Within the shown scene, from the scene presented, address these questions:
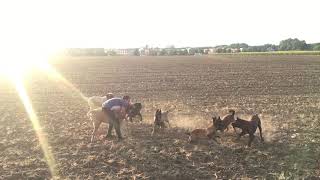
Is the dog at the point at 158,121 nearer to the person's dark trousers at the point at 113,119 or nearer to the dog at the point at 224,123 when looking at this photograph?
the person's dark trousers at the point at 113,119

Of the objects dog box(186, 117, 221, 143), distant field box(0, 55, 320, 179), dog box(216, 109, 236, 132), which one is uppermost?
dog box(216, 109, 236, 132)

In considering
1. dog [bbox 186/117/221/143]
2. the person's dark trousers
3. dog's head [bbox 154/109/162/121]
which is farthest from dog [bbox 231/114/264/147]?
the person's dark trousers

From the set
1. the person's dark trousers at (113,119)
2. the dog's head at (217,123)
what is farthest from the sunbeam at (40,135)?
the dog's head at (217,123)

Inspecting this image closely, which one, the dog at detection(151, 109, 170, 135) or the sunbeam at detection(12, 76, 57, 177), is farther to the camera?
the dog at detection(151, 109, 170, 135)

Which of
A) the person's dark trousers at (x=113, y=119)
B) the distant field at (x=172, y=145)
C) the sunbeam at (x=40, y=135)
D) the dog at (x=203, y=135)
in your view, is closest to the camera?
the distant field at (x=172, y=145)

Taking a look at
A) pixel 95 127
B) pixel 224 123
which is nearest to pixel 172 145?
pixel 224 123

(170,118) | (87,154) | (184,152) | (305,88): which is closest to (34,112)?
(170,118)

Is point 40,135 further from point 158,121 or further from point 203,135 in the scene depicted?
point 203,135

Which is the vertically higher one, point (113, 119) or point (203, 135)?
point (113, 119)

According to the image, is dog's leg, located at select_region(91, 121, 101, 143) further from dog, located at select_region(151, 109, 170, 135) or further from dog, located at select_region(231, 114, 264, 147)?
dog, located at select_region(231, 114, 264, 147)

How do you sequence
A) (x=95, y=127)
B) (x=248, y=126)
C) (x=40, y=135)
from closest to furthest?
(x=248, y=126) < (x=95, y=127) < (x=40, y=135)

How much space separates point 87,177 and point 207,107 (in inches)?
428

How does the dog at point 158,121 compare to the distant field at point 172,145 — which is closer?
the distant field at point 172,145

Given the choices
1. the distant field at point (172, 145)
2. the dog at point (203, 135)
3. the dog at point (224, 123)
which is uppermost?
the dog at point (224, 123)
